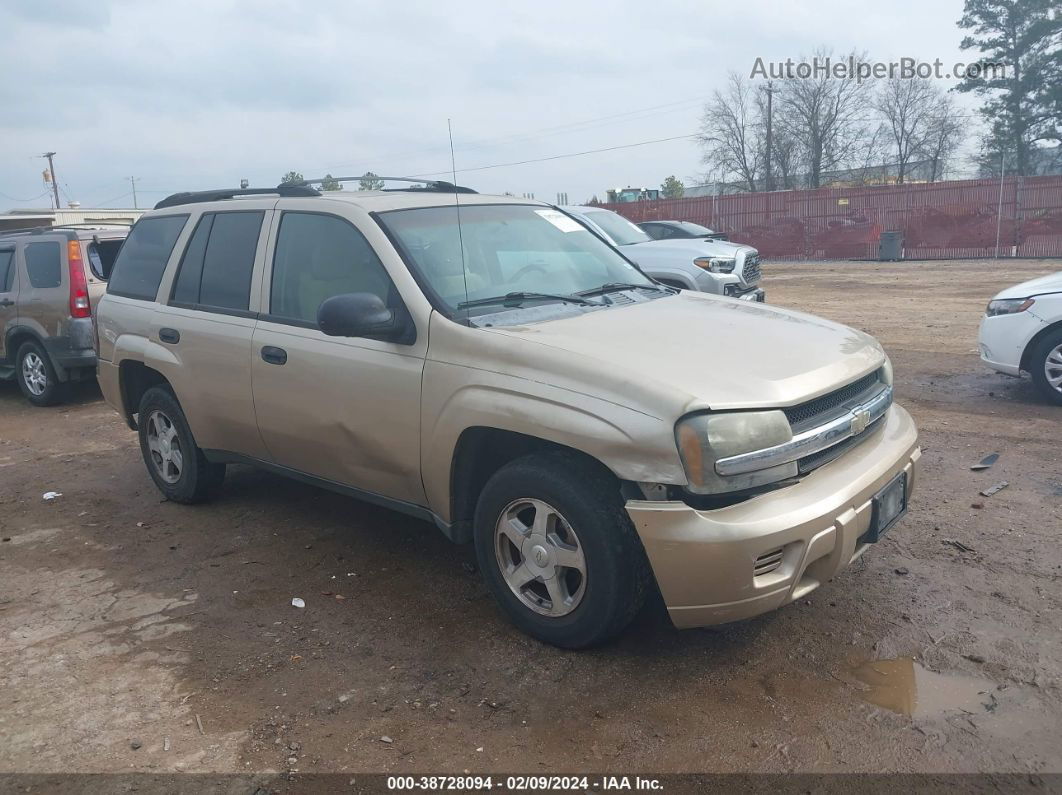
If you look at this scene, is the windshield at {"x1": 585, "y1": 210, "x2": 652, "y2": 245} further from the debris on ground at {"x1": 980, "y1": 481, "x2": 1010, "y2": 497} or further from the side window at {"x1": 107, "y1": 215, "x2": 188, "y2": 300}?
the debris on ground at {"x1": 980, "y1": 481, "x2": 1010, "y2": 497}

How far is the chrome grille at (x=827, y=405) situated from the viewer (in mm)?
3388

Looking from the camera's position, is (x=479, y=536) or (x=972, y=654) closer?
(x=972, y=654)

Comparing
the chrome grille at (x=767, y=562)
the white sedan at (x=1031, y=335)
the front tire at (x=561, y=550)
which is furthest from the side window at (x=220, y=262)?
the white sedan at (x=1031, y=335)

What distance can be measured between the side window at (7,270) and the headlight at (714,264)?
7763 mm

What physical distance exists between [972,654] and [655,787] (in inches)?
60.7

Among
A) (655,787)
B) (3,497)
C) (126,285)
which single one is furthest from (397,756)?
(3,497)

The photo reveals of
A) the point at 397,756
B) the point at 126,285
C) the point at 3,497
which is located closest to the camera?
the point at 397,756

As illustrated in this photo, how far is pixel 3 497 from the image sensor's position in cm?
636

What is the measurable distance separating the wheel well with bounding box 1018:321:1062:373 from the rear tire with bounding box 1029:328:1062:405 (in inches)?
0.7

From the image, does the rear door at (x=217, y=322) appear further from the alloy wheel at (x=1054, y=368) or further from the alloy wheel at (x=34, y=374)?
the alloy wheel at (x=1054, y=368)

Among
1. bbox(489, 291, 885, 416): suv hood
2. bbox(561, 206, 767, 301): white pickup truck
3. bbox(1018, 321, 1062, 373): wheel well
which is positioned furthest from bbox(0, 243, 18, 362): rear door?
bbox(1018, 321, 1062, 373): wheel well

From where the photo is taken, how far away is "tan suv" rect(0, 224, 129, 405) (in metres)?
9.06

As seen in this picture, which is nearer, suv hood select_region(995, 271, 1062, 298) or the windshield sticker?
the windshield sticker

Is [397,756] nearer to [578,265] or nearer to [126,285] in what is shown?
[578,265]
